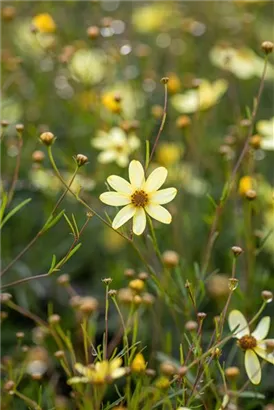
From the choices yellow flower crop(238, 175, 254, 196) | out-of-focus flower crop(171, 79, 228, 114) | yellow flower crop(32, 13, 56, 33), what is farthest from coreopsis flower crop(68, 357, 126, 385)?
yellow flower crop(32, 13, 56, 33)

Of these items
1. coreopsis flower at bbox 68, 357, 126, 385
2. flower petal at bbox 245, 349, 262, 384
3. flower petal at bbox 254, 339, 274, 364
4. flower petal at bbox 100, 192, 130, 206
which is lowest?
flower petal at bbox 245, 349, 262, 384

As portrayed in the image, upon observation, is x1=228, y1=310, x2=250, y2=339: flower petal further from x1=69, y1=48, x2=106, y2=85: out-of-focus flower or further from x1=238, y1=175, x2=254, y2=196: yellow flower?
x1=69, y1=48, x2=106, y2=85: out-of-focus flower

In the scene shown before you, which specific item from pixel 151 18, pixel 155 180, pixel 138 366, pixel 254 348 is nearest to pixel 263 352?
pixel 254 348

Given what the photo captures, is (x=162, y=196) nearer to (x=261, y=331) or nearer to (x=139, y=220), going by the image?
(x=139, y=220)

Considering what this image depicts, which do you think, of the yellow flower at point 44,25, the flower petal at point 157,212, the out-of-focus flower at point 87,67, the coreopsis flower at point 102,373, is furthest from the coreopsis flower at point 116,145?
the coreopsis flower at point 102,373

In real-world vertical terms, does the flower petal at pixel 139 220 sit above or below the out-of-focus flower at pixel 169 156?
above

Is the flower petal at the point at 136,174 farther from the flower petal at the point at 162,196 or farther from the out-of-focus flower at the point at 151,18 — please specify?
the out-of-focus flower at the point at 151,18
